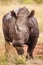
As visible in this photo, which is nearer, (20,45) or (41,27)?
(20,45)

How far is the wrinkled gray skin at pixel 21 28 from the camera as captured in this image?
11812 mm

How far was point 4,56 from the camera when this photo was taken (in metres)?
11.5

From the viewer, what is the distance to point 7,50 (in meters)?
11.8

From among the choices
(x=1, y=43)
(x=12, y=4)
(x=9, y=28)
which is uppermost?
(x=9, y=28)

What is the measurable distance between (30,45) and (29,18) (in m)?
0.74

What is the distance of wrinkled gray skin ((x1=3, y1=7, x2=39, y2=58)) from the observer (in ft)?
38.8

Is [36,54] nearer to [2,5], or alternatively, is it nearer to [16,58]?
[16,58]

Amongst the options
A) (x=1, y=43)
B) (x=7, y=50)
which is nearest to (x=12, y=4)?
(x=1, y=43)

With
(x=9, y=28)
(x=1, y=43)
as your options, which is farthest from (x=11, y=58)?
(x=1, y=43)

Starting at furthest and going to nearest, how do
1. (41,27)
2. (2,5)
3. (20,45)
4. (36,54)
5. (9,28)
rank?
(2,5), (41,27), (36,54), (9,28), (20,45)

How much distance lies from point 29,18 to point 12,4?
9829 millimetres

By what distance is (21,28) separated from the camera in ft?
39.1

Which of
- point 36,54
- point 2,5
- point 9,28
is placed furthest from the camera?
point 2,5

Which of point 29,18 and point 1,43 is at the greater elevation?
point 29,18
